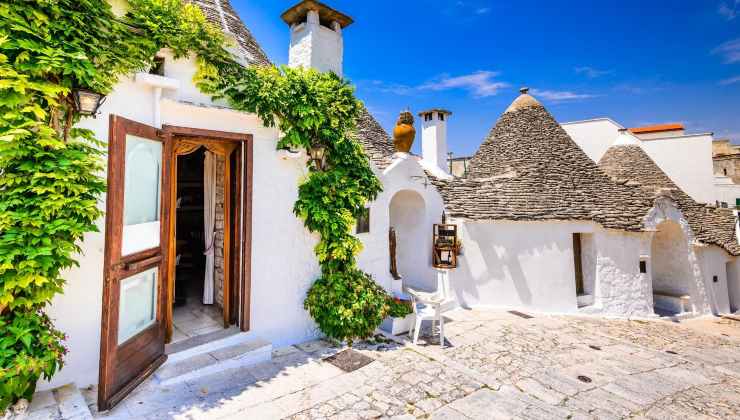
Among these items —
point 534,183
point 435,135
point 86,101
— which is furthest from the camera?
point 435,135

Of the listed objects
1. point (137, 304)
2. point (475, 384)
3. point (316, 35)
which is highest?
point (316, 35)

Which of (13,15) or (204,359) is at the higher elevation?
(13,15)

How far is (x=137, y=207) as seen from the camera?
4418 mm

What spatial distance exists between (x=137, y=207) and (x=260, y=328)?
277 cm

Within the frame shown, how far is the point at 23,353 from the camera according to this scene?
129 inches

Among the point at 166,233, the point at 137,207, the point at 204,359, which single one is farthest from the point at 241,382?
the point at 137,207

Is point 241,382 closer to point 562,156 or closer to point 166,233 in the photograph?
point 166,233

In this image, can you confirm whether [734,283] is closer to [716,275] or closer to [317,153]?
[716,275]

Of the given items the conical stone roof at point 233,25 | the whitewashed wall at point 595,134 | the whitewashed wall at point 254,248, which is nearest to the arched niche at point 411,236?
the whitewashed wall at point 254,248

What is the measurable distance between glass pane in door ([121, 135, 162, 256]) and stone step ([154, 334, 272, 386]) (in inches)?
68.3

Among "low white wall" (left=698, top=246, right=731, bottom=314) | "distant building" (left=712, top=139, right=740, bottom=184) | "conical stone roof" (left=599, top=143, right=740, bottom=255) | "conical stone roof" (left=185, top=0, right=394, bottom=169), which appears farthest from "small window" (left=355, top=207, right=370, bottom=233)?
"distant building" (left=712, top=139, right=740, bottom=184)

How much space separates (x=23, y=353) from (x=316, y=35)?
26.8 ft

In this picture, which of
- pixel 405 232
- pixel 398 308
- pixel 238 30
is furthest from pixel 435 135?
pixel 398 308

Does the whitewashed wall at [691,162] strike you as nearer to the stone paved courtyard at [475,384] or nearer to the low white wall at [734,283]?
the low white wall at [734,283]
